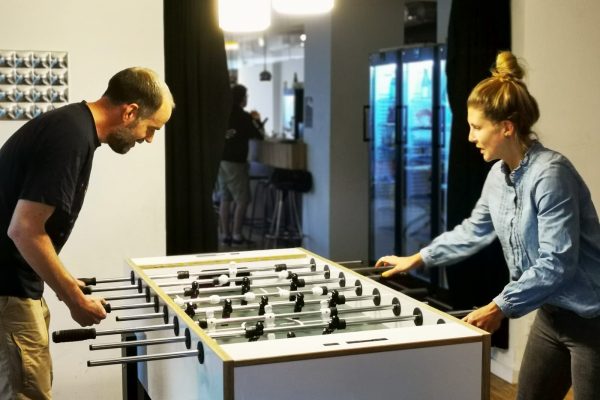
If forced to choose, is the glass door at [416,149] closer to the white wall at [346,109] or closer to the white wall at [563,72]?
the white wall at [346,109]

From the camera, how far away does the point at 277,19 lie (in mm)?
11141

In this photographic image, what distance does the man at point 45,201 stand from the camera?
2.46 meters

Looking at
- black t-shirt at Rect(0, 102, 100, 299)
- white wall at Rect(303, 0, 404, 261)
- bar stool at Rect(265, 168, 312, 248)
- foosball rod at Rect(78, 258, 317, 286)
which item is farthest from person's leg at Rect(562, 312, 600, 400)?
bar stool at Rect(265, 168, 312, 248)

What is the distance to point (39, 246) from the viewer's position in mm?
2457

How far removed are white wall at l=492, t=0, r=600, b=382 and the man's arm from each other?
2.71 m

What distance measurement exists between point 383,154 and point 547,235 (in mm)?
4519

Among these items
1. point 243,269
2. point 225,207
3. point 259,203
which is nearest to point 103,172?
point 243,269

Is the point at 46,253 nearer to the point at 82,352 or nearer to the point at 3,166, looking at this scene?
the point at 3,166

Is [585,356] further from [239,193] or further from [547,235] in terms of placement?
[239,193]

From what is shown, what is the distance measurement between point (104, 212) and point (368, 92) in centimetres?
396

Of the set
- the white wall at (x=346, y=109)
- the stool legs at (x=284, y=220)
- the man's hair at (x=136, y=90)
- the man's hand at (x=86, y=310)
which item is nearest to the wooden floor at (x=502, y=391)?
the man's hand at (x=86, y=310)

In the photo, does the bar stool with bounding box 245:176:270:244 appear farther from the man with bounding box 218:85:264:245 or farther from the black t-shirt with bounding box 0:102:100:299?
the black t-shirt with bounding box 0:102:100:299

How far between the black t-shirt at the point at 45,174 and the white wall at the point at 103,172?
4.15ft

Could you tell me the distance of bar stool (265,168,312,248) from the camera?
7758 mm
